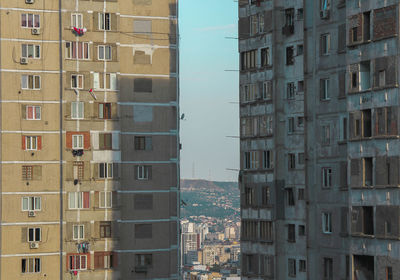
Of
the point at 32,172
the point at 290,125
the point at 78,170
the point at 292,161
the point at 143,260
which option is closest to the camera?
the point at 292,161

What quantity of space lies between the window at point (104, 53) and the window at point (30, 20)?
22.1 feet

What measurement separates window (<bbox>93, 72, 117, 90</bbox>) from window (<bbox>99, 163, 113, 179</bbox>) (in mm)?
7796

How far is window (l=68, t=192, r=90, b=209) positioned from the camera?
101062 millimetres

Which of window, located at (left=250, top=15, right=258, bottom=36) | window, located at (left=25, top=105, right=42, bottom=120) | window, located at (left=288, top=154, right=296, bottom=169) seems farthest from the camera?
window, located at (left=25, top=105, right=42, bottom=120)

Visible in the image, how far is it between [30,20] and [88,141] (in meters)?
13.3

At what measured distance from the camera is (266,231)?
293ft

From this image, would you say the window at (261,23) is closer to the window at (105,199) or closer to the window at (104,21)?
the window at (104,21)

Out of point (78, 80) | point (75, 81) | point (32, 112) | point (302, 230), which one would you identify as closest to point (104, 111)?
point (78, 80)

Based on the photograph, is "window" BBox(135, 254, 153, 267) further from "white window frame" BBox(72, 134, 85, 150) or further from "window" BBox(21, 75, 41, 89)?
"window" BBox(21, 75, 41, 89)

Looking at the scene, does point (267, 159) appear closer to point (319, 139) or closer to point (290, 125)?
point (290, 125)

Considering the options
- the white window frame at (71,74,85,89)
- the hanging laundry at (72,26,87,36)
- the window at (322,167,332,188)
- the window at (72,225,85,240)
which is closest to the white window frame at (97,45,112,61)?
the hanging laundry at (72,26,87,36)

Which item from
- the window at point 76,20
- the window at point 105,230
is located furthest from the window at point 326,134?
the window at point 76,20

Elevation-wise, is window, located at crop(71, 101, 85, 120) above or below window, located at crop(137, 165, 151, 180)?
above

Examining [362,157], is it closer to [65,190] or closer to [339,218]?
[339,218]
